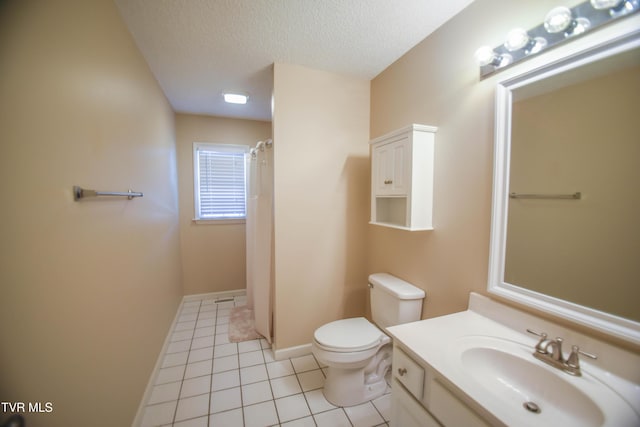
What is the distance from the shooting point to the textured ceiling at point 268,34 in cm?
137

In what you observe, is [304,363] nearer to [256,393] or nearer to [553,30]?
[256,393]

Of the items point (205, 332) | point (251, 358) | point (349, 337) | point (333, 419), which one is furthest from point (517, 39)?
point (205, 332)

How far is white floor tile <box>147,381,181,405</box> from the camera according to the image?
167 cm

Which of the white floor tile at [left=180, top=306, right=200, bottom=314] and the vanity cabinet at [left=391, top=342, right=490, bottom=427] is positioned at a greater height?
the vanity cabinet at [left=391, top=342, right=490, bottom=427]

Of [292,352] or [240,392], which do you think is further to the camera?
[292,352]

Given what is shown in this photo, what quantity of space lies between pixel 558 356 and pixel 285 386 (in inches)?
64.1

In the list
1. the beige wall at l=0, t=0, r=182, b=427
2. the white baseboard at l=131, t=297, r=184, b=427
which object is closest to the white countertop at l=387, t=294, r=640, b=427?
the beige wall at l=0, t=0, r=182, b=427

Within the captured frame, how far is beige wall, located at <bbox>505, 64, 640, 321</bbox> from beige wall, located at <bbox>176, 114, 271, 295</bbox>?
3046 millimetres

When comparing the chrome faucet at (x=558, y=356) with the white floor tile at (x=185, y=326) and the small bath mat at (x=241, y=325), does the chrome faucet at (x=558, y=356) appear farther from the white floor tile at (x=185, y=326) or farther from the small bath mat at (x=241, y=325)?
the white floor tile at (x=185, y=326)

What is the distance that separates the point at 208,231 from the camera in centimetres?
333

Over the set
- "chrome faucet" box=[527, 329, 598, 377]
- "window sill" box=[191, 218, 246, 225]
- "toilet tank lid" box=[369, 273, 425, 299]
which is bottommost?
"toilet tank lid" box=[369, 273, 425, 299]

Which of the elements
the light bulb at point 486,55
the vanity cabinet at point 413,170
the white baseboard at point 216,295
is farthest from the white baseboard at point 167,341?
the light bulb at point 486,55

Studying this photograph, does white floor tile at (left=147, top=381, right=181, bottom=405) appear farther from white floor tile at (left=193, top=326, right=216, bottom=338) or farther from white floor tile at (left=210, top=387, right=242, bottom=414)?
white floor tile at (left=193, top=326, right=216, bottom=338)

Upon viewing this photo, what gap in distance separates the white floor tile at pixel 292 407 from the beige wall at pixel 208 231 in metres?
2.08
